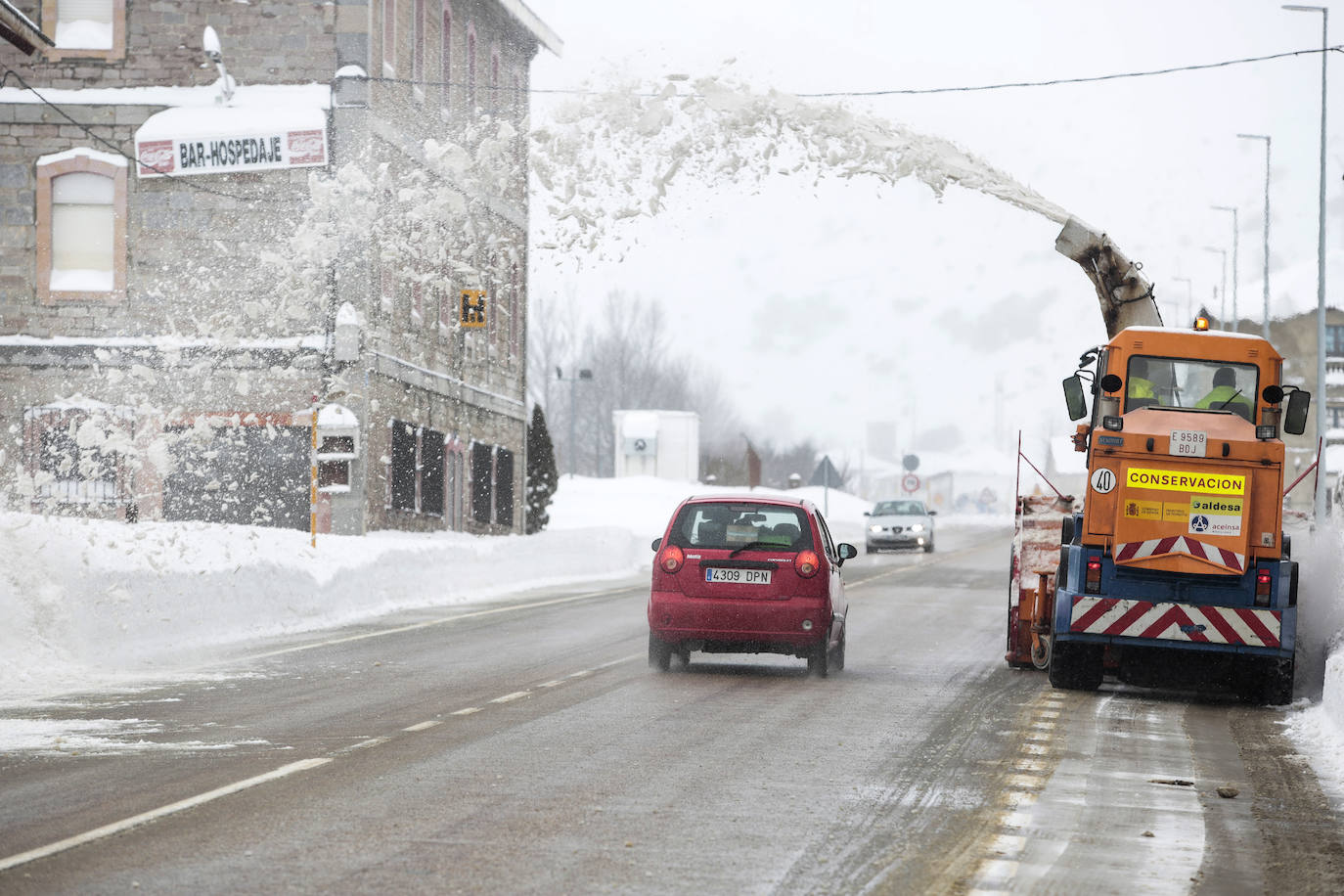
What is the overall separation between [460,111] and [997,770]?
3161 centimetres

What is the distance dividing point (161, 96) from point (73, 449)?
680cm

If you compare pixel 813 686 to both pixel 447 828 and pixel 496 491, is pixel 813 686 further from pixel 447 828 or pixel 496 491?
pixel 496 491

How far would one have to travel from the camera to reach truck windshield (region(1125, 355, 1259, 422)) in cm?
1549

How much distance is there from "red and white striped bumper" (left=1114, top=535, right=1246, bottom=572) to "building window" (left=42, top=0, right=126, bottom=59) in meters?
25.4

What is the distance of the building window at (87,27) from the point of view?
34.6 meters

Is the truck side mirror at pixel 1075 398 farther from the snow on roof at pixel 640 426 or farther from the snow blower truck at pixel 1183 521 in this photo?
the snow on roof at pixel 640 426

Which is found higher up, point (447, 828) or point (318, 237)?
point (318, 237)

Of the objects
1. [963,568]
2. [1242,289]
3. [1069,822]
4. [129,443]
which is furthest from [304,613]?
[1242,289]

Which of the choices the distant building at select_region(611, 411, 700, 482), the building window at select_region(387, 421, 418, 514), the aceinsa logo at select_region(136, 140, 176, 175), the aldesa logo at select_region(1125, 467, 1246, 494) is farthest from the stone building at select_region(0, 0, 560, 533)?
the distant building at select_region(611, 411, 700, 482)

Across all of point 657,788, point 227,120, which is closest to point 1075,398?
point 657,788

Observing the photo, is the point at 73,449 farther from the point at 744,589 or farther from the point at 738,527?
the point at 744,589

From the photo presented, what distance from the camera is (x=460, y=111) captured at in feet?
131

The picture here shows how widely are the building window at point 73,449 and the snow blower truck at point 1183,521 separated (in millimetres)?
22392

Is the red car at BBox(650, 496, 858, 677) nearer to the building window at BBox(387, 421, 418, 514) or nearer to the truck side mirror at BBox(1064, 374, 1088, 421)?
the truck side mirror at BBox(1064, 374, 1088, 421)
